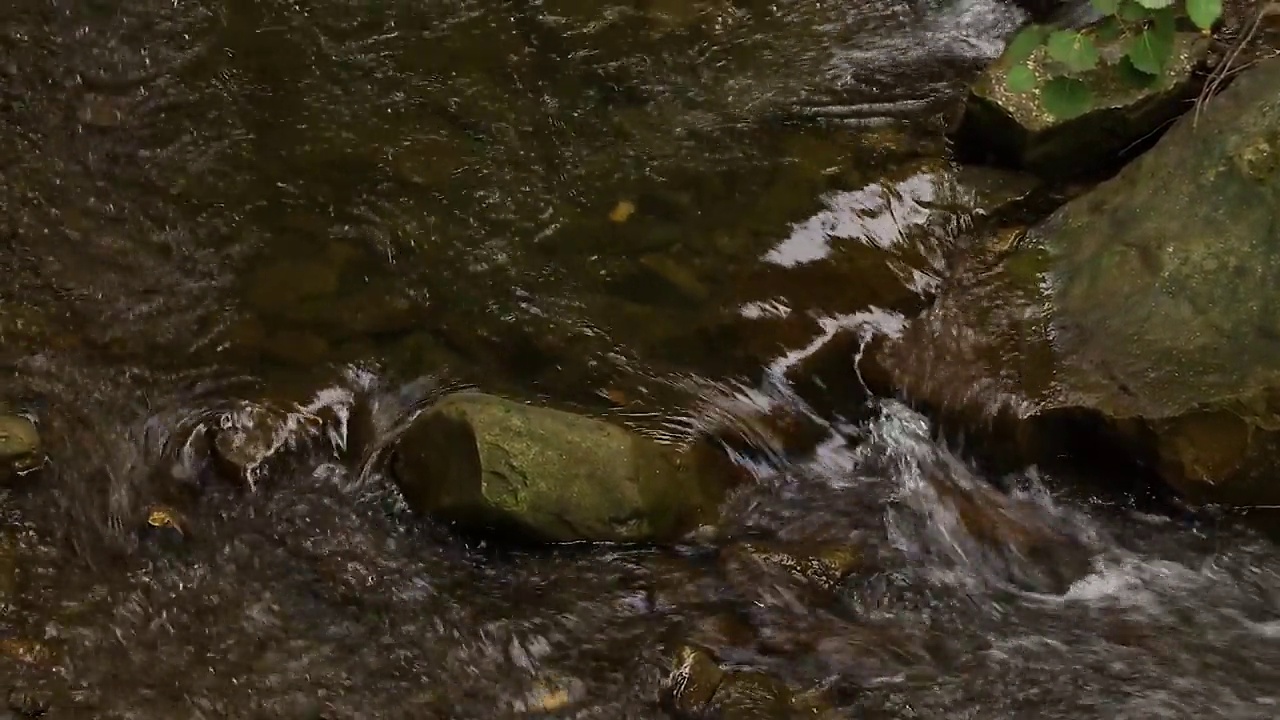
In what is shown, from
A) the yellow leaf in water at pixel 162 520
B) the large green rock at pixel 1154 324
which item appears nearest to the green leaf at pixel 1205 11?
the large green rock at pixel 1154 324

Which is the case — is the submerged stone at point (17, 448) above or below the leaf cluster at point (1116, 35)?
below

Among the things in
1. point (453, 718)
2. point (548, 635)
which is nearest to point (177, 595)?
point (453, 718)

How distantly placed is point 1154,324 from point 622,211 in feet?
7.36

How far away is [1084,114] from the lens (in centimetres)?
453

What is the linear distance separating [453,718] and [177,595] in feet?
3.22

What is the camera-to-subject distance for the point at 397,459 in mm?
3580

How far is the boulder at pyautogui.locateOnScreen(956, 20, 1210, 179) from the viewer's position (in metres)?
4.59

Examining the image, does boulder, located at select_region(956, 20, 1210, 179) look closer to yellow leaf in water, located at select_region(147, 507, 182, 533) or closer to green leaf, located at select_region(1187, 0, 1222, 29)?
green leaf, located at select_region(1187, 0, 1222, 29)

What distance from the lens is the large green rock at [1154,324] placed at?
363 cm

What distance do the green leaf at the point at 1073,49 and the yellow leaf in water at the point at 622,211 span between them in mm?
2227

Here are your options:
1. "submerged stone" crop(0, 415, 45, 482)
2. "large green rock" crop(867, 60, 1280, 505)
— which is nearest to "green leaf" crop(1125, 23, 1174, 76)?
"large green rock" crop(867, 60, 1280, 505)

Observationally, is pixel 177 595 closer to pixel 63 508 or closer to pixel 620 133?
pixel 63 508

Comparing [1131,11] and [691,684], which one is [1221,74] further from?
[691,684]

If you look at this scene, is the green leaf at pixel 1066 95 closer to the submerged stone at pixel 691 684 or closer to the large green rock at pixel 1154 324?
the large green rock at pixel 1154 324
